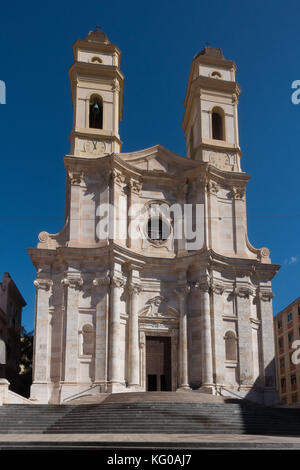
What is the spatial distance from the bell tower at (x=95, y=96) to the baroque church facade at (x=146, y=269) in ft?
0.24

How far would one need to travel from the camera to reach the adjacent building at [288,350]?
55875 millimetres

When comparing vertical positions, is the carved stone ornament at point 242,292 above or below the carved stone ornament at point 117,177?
below

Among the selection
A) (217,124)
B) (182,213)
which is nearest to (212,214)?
(182,213)

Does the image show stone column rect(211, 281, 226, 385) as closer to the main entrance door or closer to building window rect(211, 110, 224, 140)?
the main entrance door

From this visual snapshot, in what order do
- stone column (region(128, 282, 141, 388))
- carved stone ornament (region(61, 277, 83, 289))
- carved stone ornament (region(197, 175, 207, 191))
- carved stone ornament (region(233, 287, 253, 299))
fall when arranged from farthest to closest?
1. carved stone ornament (region(197, 175, 207, 191))
2. carved stone ornament (region(233, 287, 253, 299))
3. carved stone ornament (region(61, 277, 83, 289))
4. stone column (region(128, 282, 141, 388))

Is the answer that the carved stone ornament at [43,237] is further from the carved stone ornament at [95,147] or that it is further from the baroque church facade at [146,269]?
the carved stone ornament at [95,147]

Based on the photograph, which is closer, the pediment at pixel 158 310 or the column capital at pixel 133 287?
the column capital at pixel 133 287

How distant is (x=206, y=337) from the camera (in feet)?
101

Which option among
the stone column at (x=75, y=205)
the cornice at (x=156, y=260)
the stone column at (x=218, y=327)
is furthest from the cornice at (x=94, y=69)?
the stone column at (x=218, y=327)

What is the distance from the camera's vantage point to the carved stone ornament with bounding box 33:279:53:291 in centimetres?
3128

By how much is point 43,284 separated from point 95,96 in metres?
13.0

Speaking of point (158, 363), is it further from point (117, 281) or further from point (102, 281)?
point (102, 281)

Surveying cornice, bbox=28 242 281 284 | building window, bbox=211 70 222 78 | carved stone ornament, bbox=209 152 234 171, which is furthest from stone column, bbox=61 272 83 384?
building window, bbox=211 70 222 78
